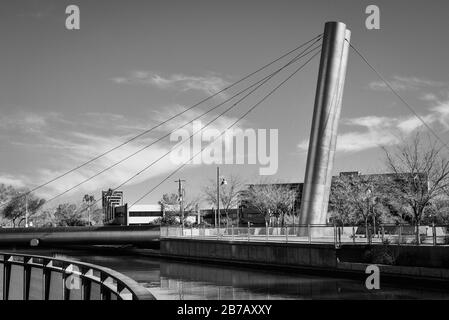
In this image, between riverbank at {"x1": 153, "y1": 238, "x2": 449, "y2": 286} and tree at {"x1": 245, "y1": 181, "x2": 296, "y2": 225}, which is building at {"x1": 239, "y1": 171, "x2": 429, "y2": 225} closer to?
tree at {"x1": 245, "y1": 181, "x2": 296, "y2": 225}

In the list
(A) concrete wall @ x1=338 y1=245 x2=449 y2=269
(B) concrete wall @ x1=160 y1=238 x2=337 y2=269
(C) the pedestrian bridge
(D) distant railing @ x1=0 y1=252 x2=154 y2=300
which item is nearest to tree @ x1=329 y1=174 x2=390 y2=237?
(C) the pedestrian bridge

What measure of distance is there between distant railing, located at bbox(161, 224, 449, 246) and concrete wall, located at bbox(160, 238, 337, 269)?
2.40 feet

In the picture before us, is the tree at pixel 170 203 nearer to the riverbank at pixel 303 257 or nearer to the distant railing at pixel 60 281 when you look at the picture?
the riverbank at pixel 303 257

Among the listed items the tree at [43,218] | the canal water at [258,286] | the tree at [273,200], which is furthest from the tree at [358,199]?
the tree at [43,218]

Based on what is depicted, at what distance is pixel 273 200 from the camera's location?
9150 cm

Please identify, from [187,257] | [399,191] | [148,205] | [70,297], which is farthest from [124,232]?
[148,205]

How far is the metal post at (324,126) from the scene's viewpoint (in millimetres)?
34750

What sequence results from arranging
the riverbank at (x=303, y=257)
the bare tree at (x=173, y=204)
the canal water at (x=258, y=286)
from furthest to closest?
the bare tree at (x=173, y=204) < the riverbank at (x=303, y=257) < the canal water at (x=258, y=286)

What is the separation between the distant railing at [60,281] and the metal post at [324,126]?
22.4 meters

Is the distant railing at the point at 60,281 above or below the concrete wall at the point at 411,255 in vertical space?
above

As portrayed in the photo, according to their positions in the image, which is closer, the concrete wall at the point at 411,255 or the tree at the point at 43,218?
the concrete wall at the point at 411,255

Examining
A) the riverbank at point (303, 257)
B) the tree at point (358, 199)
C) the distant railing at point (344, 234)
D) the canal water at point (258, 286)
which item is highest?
the tree at point (358, 199)

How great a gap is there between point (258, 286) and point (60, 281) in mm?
12192

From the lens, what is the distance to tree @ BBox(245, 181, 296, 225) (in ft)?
300
